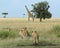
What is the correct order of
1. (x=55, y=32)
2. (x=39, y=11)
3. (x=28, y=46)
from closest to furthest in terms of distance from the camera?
(x=28, y=46) → (x=55, y=32) → (x=39, y=11)

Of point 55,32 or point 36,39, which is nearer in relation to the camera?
point 36,39

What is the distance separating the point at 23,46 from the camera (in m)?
20.5

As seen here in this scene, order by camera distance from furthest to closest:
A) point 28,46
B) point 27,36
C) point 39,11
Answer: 1. point 39,11
2. point 27,36
3. point 28,46

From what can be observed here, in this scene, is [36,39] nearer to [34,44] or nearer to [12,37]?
[34,44]

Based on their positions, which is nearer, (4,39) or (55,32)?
(4,39)

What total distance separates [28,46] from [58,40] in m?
3.57

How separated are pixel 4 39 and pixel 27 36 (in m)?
1.84

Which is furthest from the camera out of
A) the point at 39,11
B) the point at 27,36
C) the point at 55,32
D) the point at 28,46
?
the point at 39,11

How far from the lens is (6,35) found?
24312 mm

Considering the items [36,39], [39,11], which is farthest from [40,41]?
[39,11]

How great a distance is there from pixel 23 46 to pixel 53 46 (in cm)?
194

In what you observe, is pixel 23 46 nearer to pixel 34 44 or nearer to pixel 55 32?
pixel 34 44

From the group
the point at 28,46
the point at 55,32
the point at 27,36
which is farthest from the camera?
the point at 55,32

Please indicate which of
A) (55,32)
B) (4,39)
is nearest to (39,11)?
(55,32)
